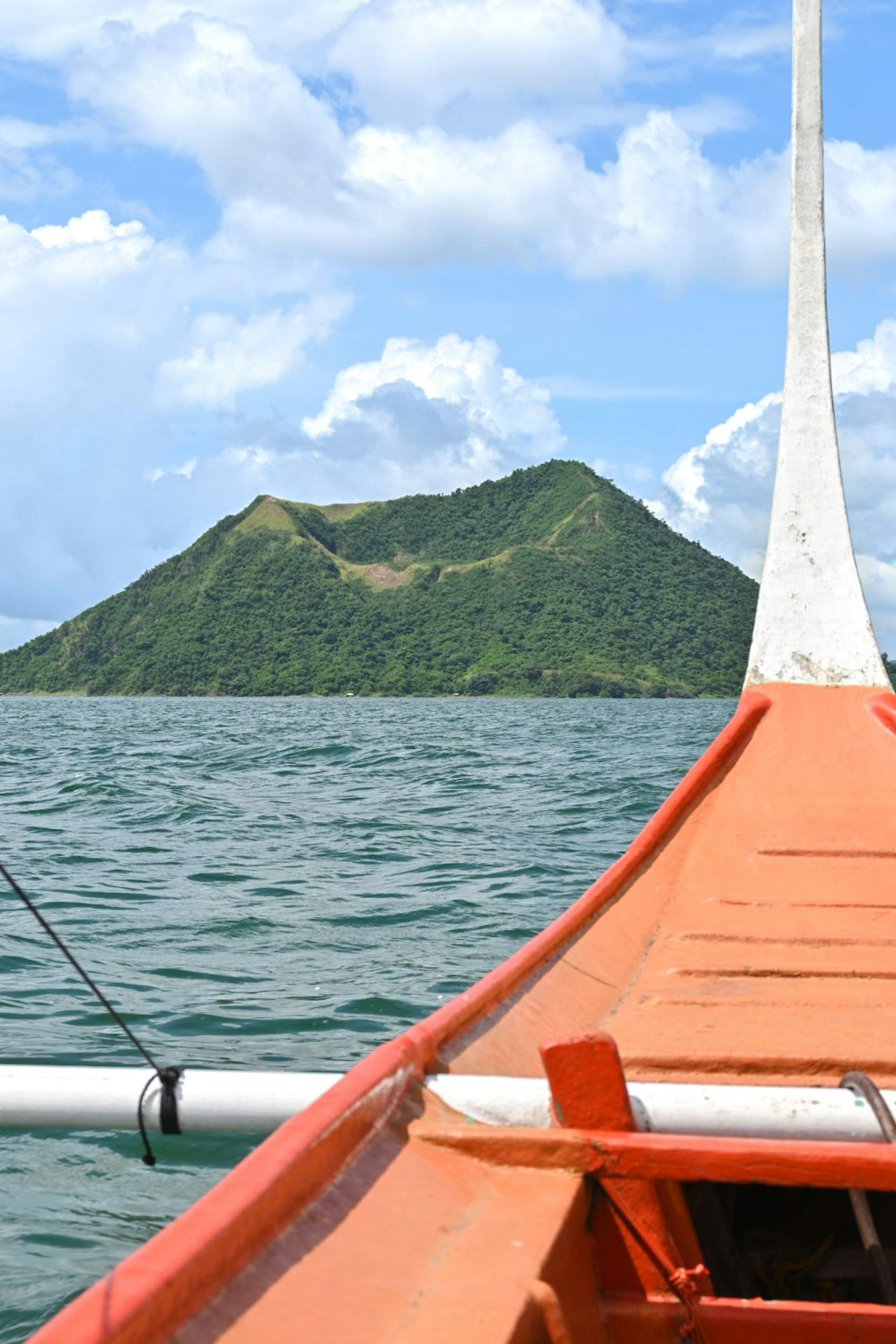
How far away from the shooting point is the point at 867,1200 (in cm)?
270

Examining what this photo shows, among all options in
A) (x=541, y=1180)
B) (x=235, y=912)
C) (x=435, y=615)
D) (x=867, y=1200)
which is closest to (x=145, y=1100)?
(x=541, y=1180)

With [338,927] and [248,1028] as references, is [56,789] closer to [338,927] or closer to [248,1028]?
[338,927]

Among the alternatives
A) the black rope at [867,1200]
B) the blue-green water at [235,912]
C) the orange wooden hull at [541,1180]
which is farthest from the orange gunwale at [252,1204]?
the blue-green water at [235,912]

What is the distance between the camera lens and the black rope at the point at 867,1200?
6.45ft

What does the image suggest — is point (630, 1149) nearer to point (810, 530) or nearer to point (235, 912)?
point (810, 530)

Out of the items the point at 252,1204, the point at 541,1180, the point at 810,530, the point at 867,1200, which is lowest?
the point at 867,1200

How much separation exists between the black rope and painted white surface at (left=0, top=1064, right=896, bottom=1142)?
0.01m

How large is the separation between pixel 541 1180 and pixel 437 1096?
9.5 inches

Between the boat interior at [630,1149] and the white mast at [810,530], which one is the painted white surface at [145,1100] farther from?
the white mast at [810,530]

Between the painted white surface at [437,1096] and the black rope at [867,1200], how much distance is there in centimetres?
1

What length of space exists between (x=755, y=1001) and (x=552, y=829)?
9222 millimetres

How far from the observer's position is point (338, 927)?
7797 millimetres

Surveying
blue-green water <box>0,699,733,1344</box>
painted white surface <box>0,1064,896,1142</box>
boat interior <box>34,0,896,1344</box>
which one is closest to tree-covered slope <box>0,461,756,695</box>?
blue-green water <box>0,699,733,1344</box>

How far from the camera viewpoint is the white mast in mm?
5789
